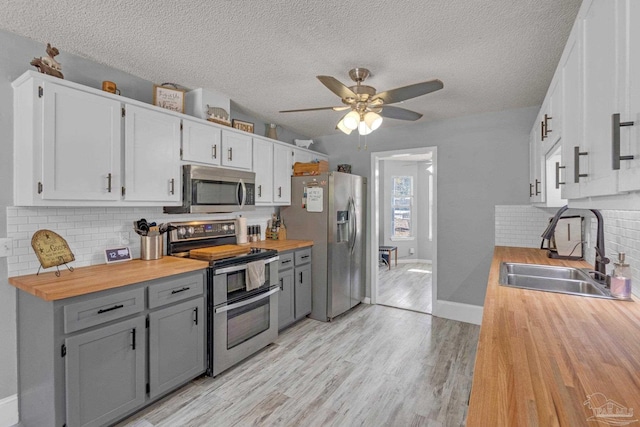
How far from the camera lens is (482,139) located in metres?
3.64

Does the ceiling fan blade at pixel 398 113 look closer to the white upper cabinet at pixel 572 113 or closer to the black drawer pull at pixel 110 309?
the white upper cabinet at pixel 572 113

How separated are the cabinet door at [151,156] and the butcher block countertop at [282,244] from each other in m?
1.06

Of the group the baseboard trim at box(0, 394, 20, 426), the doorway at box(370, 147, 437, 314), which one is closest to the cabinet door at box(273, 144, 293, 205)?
the baseboard trim at box(0, 394, 20, 426)

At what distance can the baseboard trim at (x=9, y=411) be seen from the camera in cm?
195

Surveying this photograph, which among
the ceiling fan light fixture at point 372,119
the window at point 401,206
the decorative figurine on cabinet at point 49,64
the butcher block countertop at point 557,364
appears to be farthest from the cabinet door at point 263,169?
the window at point 401,206

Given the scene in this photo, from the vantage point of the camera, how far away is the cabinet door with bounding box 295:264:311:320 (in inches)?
139

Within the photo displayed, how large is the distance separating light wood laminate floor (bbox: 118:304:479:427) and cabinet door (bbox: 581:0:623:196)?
1794 mm

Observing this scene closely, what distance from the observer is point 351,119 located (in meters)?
2.33

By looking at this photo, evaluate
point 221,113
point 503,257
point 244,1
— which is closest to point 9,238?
point 221,113

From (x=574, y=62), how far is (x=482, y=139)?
2.44m

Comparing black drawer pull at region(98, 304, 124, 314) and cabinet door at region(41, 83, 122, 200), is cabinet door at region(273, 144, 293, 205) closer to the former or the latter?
cabinet door at region(41, 83, 122, 200)

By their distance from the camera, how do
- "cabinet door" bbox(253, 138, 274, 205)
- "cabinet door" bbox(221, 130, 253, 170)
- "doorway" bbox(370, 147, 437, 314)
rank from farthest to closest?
"doorway" bbox(370, 147, 437, 314)
"cabinet door" bbox(253, 138, 274, 205)
"cabinet door" bbox(221, 130, 253, 170)

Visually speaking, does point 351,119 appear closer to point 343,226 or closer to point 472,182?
point 343,226

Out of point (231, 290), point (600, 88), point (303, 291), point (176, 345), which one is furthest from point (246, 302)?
point (600, 88)
